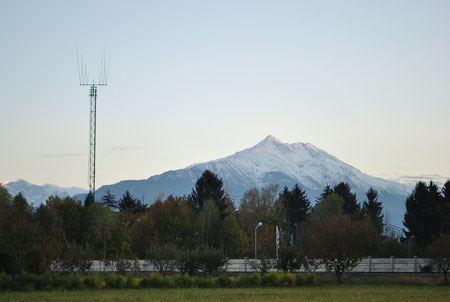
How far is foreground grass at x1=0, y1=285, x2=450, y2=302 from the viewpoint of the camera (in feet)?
109

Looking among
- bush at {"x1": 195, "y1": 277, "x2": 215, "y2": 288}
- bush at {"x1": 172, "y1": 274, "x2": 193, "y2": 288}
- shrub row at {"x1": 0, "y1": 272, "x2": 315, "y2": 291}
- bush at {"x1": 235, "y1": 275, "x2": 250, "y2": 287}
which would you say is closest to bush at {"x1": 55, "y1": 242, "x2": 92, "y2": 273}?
shrub row at {"x1": 0, "y1": 272, "x2": 315, "y2": 291}

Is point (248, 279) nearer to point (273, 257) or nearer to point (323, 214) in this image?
point (273, 257)

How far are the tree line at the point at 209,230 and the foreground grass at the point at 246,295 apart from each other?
9397 mm

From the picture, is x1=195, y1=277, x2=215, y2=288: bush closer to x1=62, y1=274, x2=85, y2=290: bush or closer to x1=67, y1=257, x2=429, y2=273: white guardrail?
x1=62, y1=274, x2=85, y2=290: bush

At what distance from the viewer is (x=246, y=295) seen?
1417 inches

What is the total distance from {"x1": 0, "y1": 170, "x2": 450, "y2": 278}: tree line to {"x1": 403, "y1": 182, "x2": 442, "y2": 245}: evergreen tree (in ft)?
0.47

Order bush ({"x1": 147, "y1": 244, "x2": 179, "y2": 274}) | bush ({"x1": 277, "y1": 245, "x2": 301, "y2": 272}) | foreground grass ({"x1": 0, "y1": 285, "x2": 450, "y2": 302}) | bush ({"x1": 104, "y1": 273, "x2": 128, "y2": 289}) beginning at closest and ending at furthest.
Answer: foreground grass ({"x1": 0, "y1": 285, "x2": 450, "y2": 302}) < bush ({"x1": 104, "y1": 273, "x2": 128, "y2": 289}) < bush ({"x1": 147, "y1": 244, "x2": 179, "y2": 274}) < bush ({"x1": 277, "y1": 245, "x2": 301, "y2": 272})

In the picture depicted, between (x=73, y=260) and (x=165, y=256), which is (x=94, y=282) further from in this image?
(x=165, y=256)

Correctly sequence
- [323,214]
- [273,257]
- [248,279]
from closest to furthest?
[248,279] → [273,257] → [323,214]

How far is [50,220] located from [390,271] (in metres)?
40.9

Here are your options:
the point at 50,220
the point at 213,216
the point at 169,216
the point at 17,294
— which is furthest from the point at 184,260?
the point at 213,216

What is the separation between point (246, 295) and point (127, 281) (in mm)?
8893

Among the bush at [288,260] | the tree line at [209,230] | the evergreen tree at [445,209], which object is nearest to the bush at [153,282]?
the tree line at [209,230]

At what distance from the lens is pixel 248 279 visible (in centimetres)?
4288
